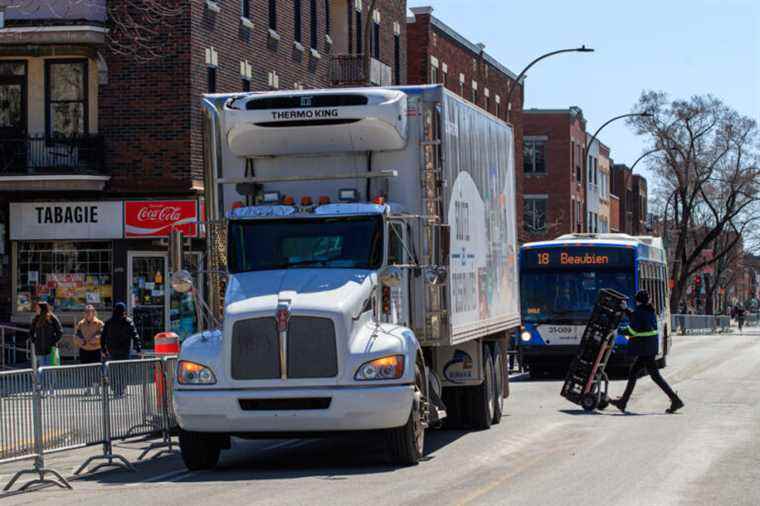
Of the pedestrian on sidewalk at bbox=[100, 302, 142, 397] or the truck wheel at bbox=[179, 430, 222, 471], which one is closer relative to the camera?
the truck wheel at bbox=[179, 430, 222, 471]

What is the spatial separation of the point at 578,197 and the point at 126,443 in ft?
217

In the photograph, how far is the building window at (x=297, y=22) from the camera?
4103 centimetres

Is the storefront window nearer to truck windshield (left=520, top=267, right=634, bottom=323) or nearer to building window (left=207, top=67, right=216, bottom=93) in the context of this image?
building window (left=207, top=67, right=216, bottom=93)

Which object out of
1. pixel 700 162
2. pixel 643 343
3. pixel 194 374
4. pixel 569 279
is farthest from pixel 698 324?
pixel 194 374

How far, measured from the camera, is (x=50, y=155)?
112 feet

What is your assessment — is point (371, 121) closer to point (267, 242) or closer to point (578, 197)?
point (267, 242)

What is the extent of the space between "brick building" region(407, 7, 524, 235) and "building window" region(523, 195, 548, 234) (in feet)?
25.1

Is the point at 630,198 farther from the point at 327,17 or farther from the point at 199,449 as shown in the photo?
the point at 199,449

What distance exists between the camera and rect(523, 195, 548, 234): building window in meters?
77.6

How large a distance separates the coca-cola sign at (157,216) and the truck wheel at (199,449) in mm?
18963

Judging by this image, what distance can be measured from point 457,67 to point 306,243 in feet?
143

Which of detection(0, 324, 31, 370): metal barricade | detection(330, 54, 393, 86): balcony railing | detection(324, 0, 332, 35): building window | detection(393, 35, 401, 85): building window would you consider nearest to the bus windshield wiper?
detection(0, 324, 31, 370): metal barricade

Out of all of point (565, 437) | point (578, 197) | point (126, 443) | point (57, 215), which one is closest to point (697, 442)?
point (565, 437)

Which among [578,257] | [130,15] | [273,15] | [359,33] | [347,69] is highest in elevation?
[359,33]
